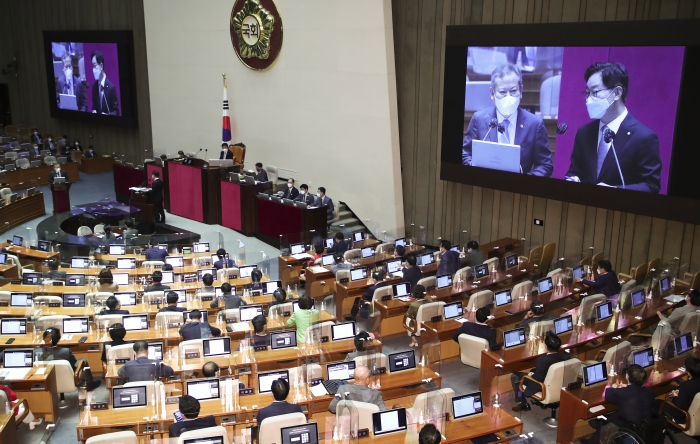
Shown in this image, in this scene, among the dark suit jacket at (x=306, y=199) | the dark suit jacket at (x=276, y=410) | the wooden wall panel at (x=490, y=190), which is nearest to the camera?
the dark suit jacket at (x=276, y=410)

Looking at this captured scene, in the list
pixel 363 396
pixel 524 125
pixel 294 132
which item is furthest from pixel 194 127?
pixel 363 396

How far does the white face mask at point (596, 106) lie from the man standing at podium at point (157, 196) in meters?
10.4

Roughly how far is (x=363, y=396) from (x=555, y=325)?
11.1 feet

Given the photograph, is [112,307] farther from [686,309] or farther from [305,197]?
[686,309]

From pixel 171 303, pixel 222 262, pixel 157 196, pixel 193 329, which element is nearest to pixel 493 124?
pixel 222 262

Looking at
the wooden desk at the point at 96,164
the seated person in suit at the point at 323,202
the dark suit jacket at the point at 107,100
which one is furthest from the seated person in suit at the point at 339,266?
the wooden desk at the point at 96,164

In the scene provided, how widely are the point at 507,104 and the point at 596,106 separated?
6.35 ft

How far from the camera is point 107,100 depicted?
24.2m

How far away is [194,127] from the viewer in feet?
71.3

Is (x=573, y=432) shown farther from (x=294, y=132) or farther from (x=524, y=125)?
(x=294, y=132)

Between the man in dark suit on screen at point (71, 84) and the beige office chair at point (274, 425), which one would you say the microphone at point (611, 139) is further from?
the man in dark suit on screen at point (71, 84)

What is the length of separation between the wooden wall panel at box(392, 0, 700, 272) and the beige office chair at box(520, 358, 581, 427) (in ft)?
18.7

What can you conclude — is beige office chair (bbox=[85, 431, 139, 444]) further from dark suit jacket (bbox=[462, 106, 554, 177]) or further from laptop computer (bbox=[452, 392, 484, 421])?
dark suit jacket (bbox=[462, 106, 554, 177])

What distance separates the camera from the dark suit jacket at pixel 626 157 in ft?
39.4
